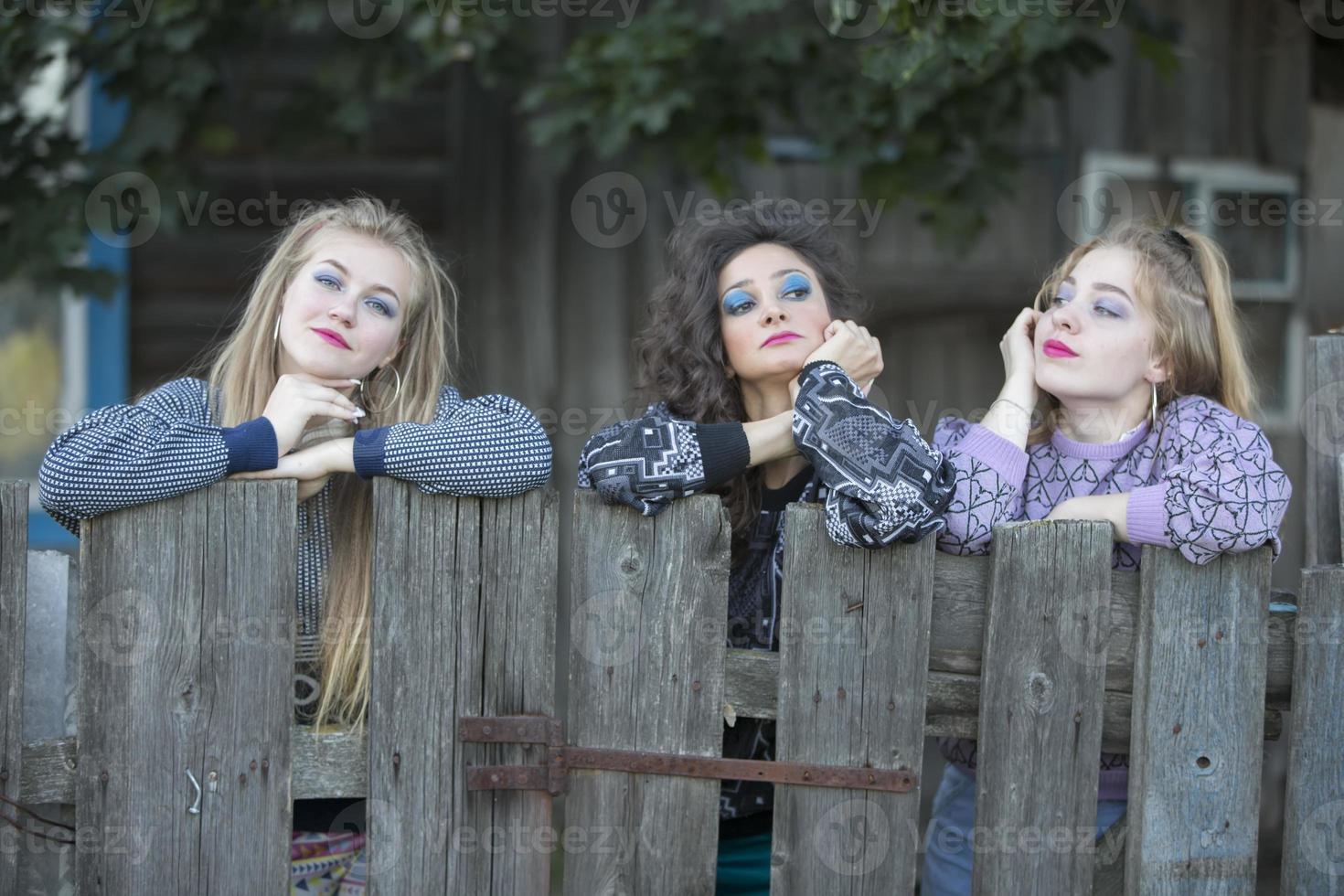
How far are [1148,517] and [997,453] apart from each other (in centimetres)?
33

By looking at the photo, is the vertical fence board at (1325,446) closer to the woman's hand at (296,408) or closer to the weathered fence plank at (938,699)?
the weathered fence plank at (938,699)

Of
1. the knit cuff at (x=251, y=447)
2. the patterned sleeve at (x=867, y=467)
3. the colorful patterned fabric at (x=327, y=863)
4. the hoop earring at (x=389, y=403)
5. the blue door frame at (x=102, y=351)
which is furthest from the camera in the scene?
the blue door frame at (x=102, y=351)

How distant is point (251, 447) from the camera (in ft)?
8.16

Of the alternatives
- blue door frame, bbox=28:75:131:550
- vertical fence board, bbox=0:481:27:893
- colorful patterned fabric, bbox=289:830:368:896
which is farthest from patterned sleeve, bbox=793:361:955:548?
blue door frame, bbox=28:75:131:550

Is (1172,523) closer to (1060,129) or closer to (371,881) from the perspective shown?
(371,881)

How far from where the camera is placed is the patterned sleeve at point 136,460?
2.39 meters

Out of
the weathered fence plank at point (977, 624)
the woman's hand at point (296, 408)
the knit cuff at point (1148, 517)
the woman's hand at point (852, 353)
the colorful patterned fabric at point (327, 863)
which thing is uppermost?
the woman's hand at point (852, 353)

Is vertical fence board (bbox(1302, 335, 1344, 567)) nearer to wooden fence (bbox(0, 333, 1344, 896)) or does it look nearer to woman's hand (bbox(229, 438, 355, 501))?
wooden fence (bbox(0, 333, 1344, 896))

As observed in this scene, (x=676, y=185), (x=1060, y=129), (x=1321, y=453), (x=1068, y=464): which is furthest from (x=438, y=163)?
(x=1321, y=453)

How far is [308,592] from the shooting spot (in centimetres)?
275

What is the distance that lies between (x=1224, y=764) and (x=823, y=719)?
757mm

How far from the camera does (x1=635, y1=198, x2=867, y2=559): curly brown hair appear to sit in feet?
9.59

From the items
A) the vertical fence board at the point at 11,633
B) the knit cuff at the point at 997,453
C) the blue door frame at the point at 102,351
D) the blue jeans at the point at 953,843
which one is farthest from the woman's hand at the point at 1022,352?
the blue door frame at the point at 102,351

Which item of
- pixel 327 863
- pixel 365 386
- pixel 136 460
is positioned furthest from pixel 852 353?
pixel 327 863
